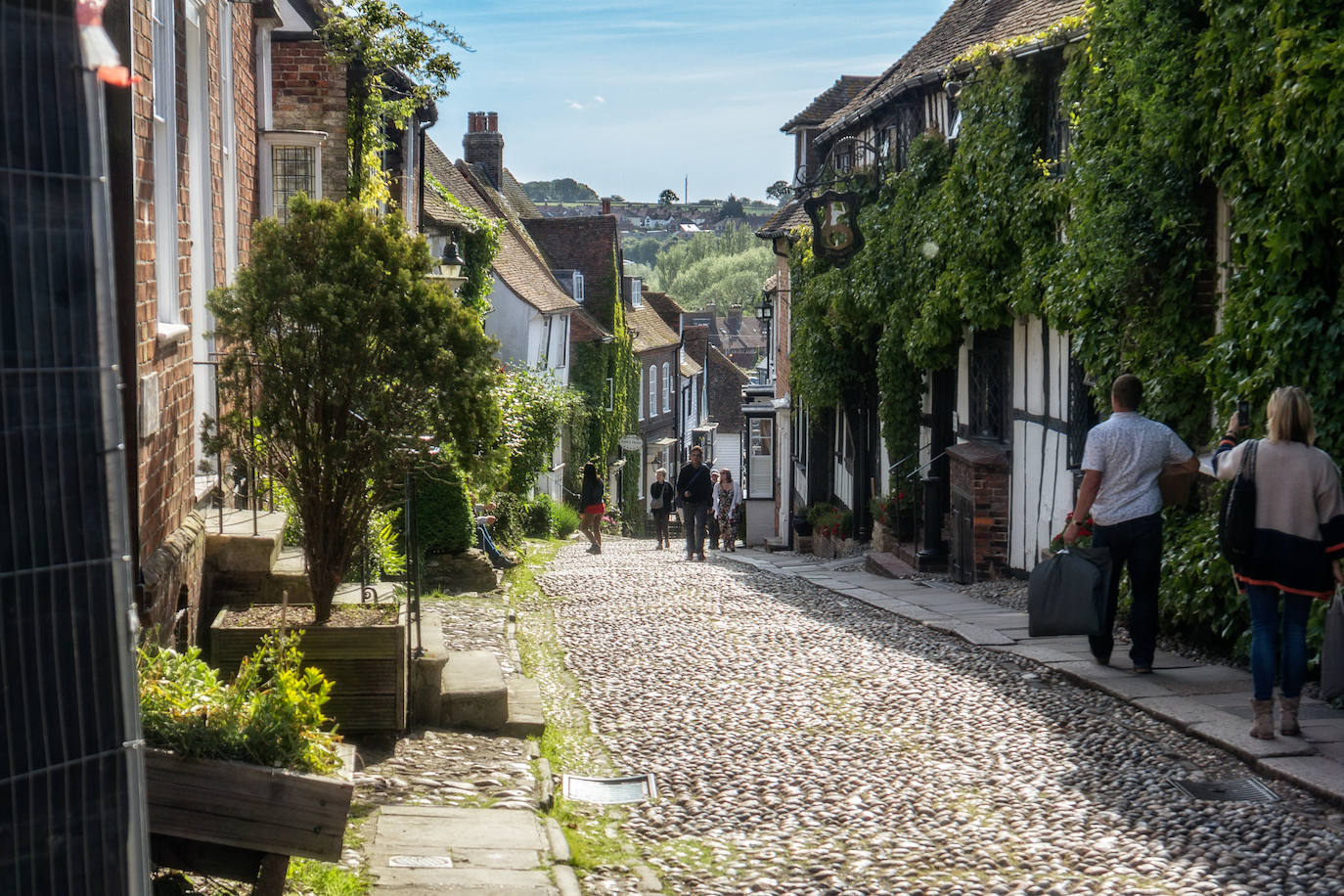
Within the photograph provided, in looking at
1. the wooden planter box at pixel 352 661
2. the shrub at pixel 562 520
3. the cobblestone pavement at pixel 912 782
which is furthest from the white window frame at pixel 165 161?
the shrub at pixel 562 520

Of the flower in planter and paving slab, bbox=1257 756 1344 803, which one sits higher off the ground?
the flower in planter

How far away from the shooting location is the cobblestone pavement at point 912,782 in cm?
480

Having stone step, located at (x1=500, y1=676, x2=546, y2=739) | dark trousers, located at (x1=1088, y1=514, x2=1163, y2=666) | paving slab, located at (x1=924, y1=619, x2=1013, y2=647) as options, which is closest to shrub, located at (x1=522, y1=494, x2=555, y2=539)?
paving slab, located at (x1=924, y1=619, x2=1013, y2=647)

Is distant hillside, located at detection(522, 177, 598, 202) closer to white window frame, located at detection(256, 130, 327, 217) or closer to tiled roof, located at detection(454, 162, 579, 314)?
tiled roof, located at detection(454, 162, 579, 314)

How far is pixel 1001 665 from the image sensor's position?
8.58 metres

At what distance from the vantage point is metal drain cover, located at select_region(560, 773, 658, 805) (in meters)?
5.96

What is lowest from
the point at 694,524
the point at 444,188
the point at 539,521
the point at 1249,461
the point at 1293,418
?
the point at 539,521

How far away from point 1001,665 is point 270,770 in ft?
19.1

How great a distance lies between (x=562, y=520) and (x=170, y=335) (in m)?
22.1

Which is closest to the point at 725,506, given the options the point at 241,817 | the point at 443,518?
the point at 443,518

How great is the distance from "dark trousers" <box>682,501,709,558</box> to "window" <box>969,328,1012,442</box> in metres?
5.38

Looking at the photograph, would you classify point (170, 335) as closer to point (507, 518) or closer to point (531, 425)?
point (507, 518)

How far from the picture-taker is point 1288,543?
599 cm

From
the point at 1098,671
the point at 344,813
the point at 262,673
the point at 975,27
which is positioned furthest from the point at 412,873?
the point at 975,27
